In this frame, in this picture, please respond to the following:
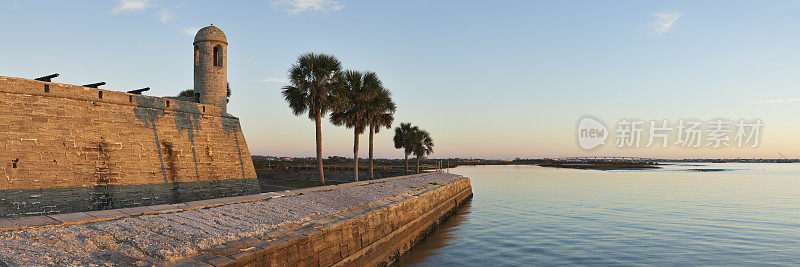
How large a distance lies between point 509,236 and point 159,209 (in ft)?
44.7

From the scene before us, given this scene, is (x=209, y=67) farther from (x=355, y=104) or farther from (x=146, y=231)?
(x=146, y=231)

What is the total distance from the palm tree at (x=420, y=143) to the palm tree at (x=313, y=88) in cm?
2810

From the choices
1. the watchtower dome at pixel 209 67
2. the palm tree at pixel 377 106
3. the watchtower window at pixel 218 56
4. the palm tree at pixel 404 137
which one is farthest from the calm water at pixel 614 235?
the palm tree at pixel 404 137

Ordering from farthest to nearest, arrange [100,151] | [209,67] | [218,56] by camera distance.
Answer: [218,56] < [209,67] < [100,151]

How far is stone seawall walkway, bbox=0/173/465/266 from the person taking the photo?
6.60 meters

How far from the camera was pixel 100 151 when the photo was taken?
17266 mm

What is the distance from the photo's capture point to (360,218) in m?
12.0

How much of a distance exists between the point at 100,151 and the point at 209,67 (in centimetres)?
943

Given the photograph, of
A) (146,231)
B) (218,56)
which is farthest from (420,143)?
(146,231)

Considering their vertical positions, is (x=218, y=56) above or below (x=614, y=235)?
above

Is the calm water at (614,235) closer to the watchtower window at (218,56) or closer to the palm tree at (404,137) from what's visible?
the watchtower window at (218,56)

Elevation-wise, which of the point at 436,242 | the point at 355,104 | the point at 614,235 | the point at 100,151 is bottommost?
the point at 436,242

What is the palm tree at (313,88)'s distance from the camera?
2872 cm

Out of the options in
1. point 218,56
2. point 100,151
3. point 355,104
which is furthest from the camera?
point 355,104
